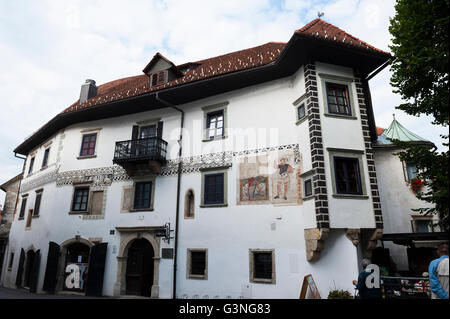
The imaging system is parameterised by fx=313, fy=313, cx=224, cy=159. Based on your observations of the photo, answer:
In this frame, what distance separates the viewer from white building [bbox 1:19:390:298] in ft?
37.3

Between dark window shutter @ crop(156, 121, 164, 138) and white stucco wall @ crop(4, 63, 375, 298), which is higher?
dark window shutter @ crop(156, 121, 164, 138)

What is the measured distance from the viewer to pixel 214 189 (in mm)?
14008

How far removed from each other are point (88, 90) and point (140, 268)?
12.3 m

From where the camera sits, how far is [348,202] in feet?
36.2

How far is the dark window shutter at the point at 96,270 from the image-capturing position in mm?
14812

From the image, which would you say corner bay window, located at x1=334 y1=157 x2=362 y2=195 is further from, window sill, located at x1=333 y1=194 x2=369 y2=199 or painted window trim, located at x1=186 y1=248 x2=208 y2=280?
painted window trim, located at x1=186 y1=248 x2=208 y2=280

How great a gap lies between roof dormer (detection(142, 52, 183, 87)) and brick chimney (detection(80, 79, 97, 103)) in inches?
208

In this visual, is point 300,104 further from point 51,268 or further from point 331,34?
point 51,268

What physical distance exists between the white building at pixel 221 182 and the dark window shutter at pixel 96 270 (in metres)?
0.05

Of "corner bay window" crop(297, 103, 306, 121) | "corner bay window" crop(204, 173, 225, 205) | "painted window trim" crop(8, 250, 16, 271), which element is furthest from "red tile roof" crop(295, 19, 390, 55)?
"painted window trim" crop(8, 250, 16, 271)

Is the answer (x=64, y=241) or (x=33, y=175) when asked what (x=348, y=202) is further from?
(x=33, y=175)

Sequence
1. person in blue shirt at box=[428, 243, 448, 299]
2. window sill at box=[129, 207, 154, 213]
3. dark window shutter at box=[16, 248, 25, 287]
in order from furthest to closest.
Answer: dark window shutter at box=[16, 248, 25, 287]
window sill at box=[129, 207, 154, 213]
person in blue shirt at box=[428, 243, 448, 299]

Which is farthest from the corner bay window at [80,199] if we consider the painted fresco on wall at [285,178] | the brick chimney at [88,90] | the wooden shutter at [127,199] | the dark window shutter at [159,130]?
the painted fresco on wall at [285,178]
